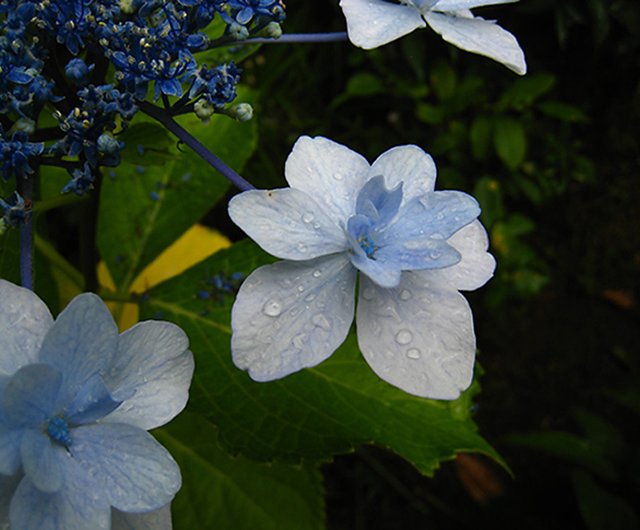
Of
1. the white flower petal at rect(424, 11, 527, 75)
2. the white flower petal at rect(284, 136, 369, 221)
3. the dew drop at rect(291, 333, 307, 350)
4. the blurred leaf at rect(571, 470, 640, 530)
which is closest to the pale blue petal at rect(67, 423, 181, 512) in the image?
the dew drop at rect(291, 333, 307, 350)

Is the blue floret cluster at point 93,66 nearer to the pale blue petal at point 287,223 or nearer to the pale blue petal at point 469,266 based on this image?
the pale blue petal at point 287,223

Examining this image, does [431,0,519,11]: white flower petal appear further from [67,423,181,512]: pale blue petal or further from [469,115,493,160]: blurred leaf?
[469,115,493,160]: blurred leaf

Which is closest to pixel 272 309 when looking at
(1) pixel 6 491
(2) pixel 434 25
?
(1) pixel 6 491

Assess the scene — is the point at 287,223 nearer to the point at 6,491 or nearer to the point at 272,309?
the point at 272,309

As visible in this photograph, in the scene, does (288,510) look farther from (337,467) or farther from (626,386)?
(626,386)

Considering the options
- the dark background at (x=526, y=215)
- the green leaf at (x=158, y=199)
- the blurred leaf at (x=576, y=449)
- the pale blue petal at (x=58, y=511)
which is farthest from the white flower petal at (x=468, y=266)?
the blurred leaf at (x=576, y=449)

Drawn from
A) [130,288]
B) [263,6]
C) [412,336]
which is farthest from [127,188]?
[412,336]
